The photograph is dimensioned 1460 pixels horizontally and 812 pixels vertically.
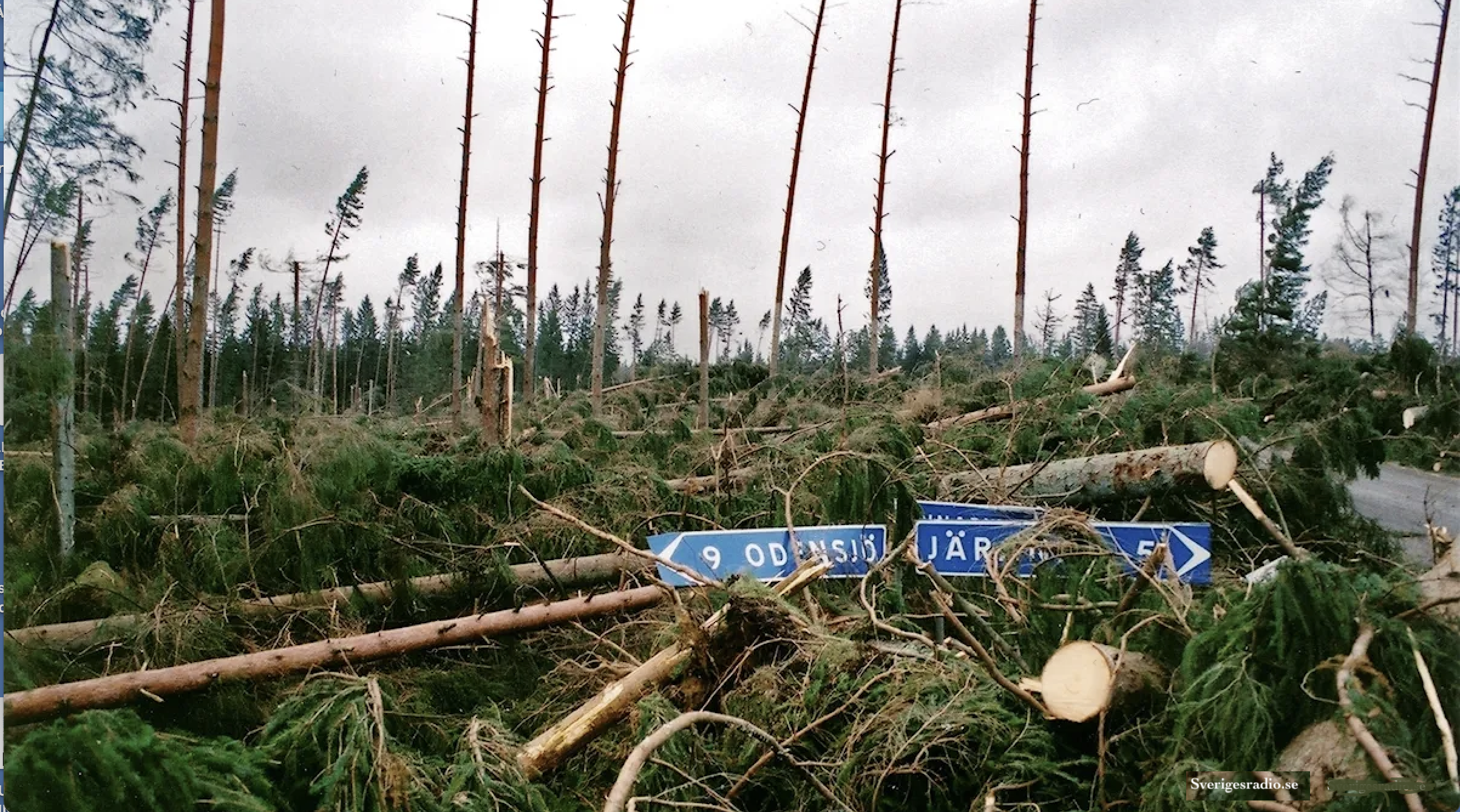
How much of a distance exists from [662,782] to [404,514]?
2931 millimetres

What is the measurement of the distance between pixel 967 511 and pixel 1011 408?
138 inches

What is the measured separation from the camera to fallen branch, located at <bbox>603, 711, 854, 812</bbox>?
218 centimetres

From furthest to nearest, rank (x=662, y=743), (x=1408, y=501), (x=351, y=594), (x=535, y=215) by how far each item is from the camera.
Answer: (x=535, y=215) < (x=1408, y=501) < (x=351, y=594) < (x=662, y=743)

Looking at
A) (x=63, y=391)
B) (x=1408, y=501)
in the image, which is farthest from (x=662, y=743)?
(x=1408, y=501)

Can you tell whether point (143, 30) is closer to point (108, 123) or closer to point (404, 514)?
point (108, 123)

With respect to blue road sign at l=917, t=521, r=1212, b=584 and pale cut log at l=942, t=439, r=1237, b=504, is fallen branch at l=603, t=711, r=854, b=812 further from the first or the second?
pale cut log at l=942, t=439, r=1237, b=504

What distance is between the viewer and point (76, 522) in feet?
14.9

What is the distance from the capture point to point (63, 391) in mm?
3438

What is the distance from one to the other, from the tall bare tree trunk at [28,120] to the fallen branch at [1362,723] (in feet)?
14.7

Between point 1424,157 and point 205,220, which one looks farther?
point 205,220

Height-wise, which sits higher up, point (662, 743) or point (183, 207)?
point (183, 207)

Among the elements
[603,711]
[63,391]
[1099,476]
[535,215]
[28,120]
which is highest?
[535,215]

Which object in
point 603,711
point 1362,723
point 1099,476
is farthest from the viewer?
point 1099,476

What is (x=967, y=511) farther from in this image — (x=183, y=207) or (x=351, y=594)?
(x=183, y=207)
